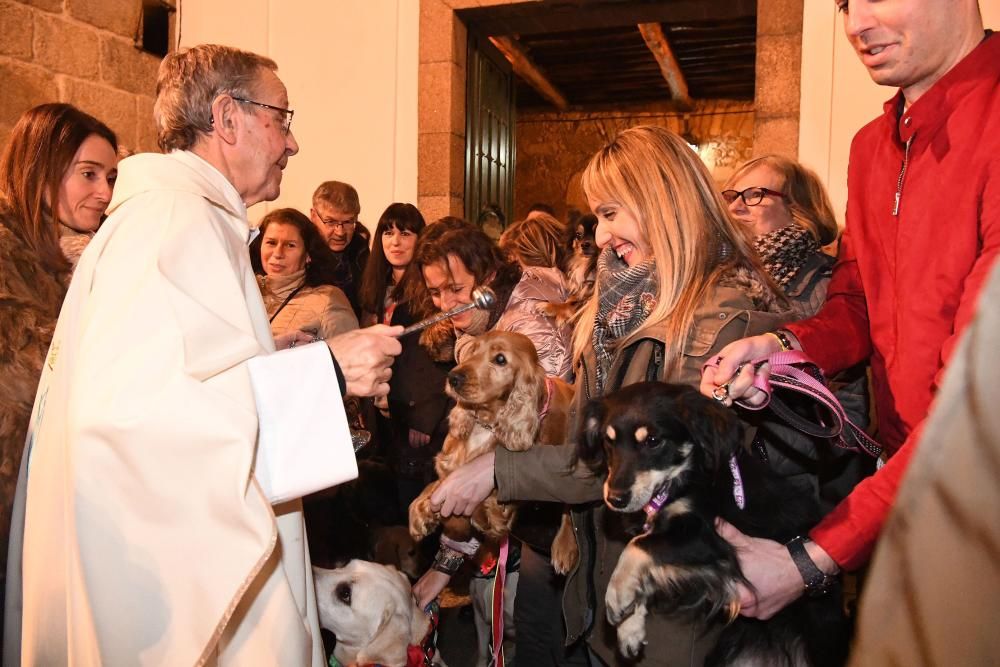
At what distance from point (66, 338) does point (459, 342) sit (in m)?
2.11

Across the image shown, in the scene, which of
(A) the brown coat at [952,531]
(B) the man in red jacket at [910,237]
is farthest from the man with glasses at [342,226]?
(A) the brown coat at [952,531]

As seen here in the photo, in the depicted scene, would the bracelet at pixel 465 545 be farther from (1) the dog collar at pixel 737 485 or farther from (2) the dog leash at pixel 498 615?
(1) the dog collar at pixel 737 485

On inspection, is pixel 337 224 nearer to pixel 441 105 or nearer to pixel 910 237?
pixel 441 105

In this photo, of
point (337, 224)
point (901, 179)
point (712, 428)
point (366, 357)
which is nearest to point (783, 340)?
point (712, 428)

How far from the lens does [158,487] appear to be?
67.2 inches

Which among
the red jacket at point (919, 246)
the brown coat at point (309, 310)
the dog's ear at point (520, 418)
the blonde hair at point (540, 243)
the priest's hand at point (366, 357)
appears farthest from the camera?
the blonde hair at point (540, 243)

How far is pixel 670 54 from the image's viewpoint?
11.4m

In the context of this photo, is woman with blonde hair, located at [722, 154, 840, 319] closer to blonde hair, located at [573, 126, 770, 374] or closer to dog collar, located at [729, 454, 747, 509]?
blonde hair, located at [573, 126, 770, 374]

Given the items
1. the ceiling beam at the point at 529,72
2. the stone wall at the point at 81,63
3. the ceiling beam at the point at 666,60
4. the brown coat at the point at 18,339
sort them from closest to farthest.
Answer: the brown coat at the point at 18,339 → the stone wall at the point at 81,63 → the ceiling beam at the point at 666,60 → the ceiling beam at the point at 529,72

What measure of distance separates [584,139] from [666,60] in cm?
399

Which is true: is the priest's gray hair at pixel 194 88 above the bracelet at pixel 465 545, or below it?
above

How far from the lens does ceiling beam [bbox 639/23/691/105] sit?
10.2 m

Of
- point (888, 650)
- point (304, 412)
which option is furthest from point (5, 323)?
point (888, 650)

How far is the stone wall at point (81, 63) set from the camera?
6.29m
